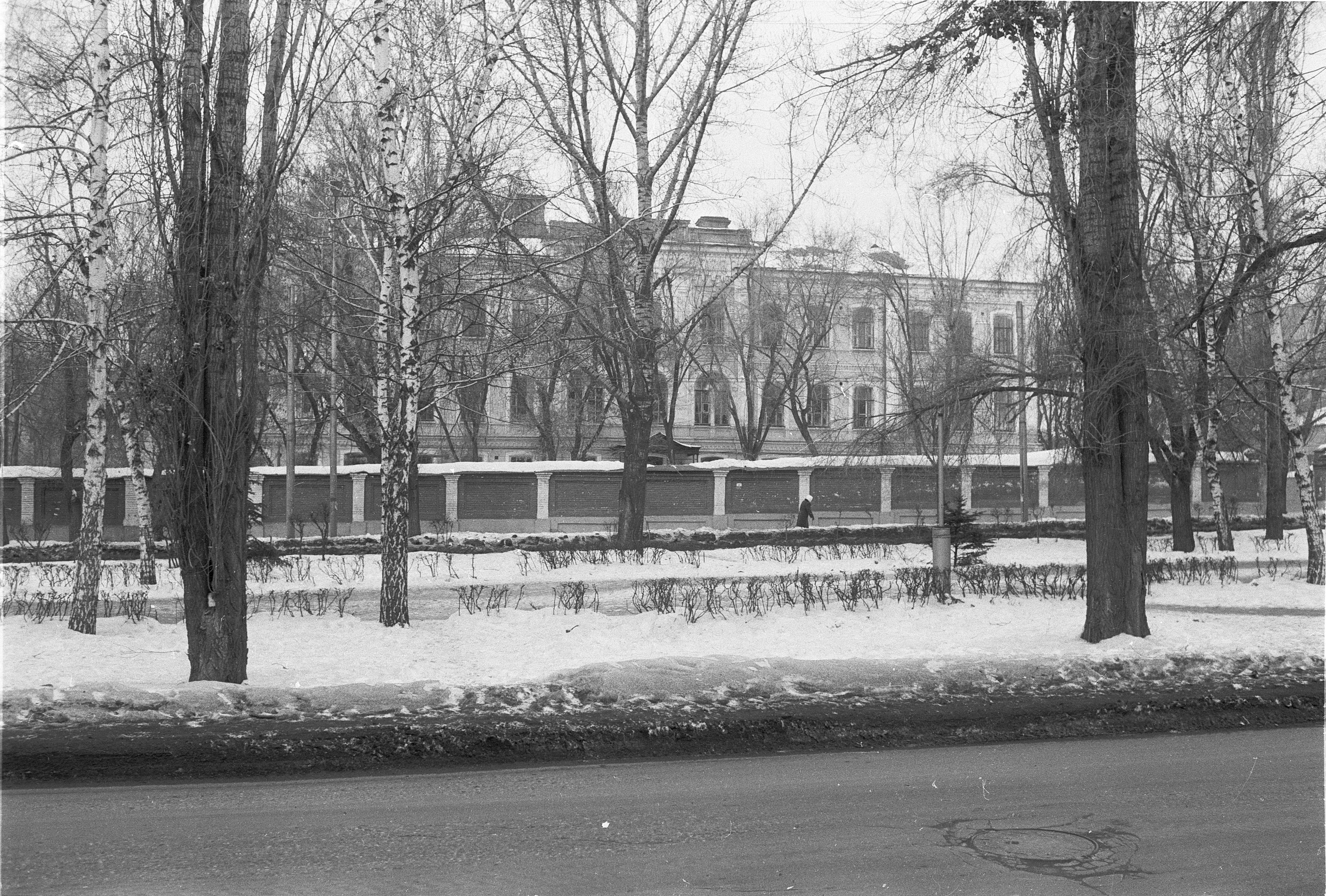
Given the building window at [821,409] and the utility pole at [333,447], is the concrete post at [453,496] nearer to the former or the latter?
the utility pole at [333,447]

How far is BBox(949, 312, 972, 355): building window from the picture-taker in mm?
39031

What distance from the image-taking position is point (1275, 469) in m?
25.2

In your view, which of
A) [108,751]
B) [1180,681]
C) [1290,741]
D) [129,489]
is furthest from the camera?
[129,489]

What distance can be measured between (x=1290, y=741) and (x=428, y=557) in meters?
16.0

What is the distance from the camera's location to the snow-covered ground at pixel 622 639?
9.20 m

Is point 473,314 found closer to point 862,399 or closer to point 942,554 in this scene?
point 942,554

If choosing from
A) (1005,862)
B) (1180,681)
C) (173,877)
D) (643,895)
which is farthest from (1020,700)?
(173,877)

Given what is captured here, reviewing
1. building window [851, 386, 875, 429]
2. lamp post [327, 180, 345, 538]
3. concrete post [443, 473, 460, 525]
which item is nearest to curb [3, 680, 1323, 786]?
lamp post [327, 180, 345, 538]

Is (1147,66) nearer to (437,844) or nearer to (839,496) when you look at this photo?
(437,844)

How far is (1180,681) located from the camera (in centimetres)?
897

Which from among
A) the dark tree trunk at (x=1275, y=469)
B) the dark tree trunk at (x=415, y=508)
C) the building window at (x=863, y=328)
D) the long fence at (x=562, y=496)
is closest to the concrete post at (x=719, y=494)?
the long fence at (x=562, y=496)

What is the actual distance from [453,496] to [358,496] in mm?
3377

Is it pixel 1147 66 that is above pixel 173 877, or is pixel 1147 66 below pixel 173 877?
above

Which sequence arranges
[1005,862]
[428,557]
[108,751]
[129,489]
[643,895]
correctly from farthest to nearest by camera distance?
[129,489], [428,557], [108,751], [1005,862], [643,895]
